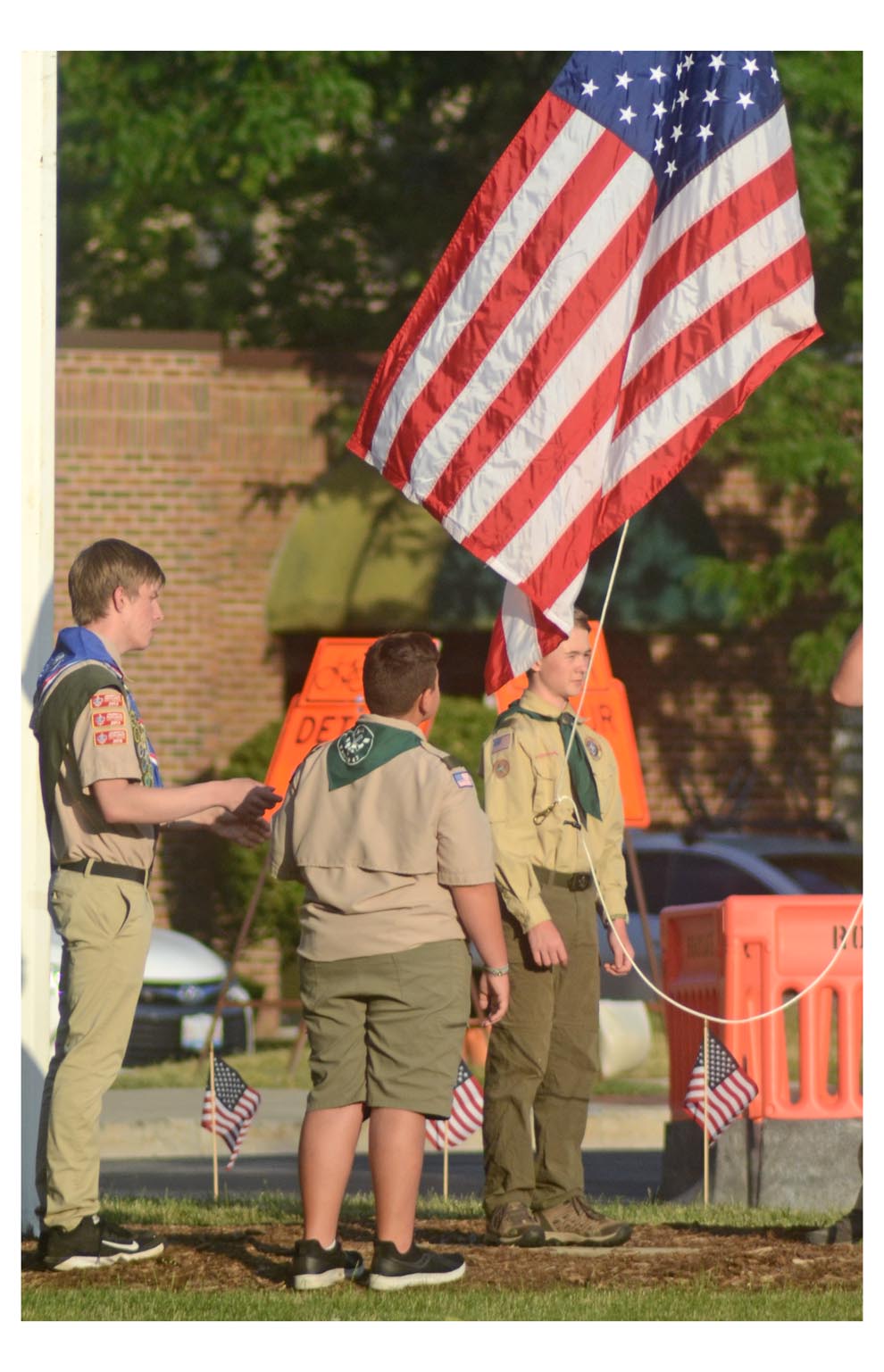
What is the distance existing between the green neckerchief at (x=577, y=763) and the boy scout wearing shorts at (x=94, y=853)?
1282mm

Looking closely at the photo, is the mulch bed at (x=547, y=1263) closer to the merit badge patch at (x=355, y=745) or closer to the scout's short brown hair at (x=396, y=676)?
the merit badge patch at (x=355, y=745)

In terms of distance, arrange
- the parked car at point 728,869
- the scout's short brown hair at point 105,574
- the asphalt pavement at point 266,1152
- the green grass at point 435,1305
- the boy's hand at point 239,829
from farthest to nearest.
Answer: the parked car at point 728,869 → the asphalt pavement at point 266,1152 → the boy's hand at point 239,829 → the scout's short brown hair at point 105,574 → the green grass at point 435,1305

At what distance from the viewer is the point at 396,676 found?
6344mm

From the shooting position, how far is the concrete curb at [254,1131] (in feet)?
40.5

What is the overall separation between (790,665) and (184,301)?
7.66 m

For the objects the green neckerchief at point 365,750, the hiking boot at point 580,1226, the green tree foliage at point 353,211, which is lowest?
the hiking boot at point 580,1226

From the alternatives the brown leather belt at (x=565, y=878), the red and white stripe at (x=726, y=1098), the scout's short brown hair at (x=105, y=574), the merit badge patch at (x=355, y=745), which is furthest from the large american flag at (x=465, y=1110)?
the scout's short brown hair at (x=105, y=574)

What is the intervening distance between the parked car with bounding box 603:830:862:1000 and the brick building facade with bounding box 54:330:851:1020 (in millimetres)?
3963

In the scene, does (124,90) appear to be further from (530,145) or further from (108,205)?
(530,145)

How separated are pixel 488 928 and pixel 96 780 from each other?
1.23 metres

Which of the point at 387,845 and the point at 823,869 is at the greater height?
the point at 387,845

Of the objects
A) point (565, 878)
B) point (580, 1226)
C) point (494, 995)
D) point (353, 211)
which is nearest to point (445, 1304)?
point (494, 995)

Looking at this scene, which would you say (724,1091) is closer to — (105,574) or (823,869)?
(105,574)

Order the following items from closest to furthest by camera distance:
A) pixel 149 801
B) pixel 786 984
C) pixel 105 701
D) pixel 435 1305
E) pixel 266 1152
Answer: pixel 435 1305 < pixel 149 801 < pixel 105 701 < pixel 786 984 < pixel 266 1152
